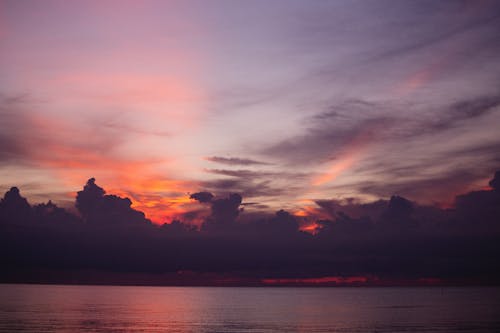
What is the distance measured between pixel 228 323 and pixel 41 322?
5582 cm

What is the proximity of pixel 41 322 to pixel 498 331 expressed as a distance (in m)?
128

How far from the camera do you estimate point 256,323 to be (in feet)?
568

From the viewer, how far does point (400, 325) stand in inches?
6614

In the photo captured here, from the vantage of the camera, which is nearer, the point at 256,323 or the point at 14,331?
the point at 14,331

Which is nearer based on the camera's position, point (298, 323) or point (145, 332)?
point (145, 332)

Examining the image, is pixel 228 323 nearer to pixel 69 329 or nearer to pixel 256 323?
pixel 256 323

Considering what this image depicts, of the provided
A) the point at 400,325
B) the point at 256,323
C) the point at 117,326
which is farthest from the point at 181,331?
the point at 400,325

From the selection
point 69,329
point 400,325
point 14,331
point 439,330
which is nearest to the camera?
point 14,331

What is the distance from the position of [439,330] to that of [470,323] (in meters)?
25.4

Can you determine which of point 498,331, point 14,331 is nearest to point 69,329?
point 14,331

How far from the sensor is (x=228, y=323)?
172 m

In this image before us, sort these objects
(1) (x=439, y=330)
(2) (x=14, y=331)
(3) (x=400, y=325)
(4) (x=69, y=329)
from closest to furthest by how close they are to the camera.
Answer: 1. (2) (x=14, y=331)
2. (4) (x=69, y=329)
3. (1) (x=439, y=330)
4. (3) (x=400, y=325)

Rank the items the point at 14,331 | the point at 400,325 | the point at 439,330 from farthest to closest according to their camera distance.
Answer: the point at 400,325 → the point at 439,330 → the point at 14,331

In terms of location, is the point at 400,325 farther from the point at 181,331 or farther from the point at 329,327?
the point at 181,331
